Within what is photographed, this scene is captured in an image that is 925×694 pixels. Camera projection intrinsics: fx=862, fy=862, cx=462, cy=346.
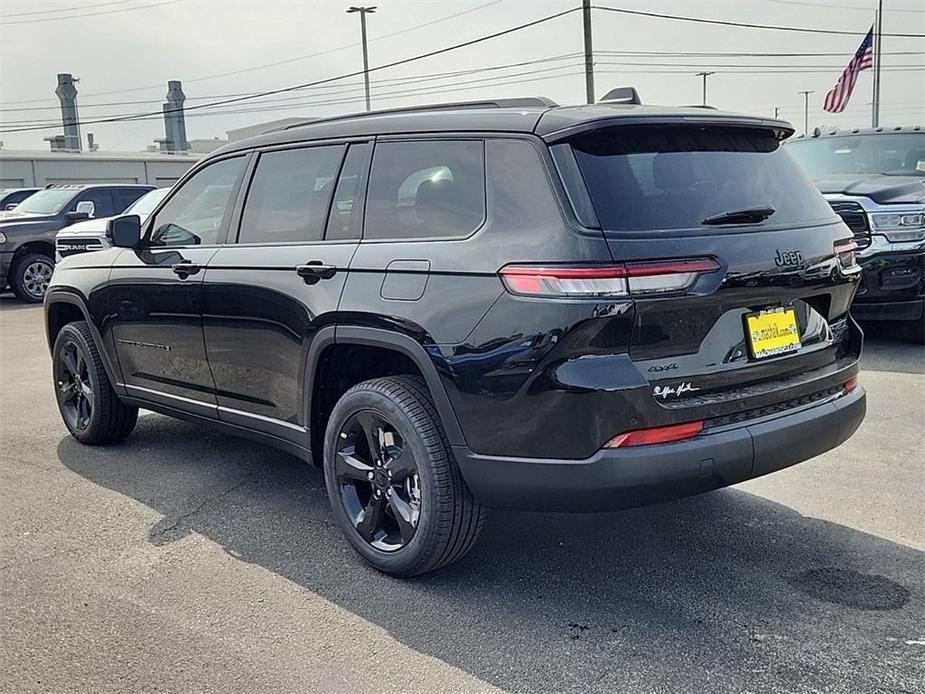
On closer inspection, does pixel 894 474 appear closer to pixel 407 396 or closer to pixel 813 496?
pixel 813 496

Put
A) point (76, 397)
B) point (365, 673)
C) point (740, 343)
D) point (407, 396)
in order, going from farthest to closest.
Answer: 1. point (76, 397)
2. point (407, 396)
3. point (740, 343)
4. point (365, 673)

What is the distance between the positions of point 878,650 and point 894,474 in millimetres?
1893

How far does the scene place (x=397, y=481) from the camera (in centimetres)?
341

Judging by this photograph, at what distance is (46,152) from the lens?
46.2m

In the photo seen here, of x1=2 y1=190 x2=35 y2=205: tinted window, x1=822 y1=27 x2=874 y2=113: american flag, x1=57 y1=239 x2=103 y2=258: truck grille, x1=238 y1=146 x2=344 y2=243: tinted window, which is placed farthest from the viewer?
x1=822 y1=27 x2=874 y2=113: american flag

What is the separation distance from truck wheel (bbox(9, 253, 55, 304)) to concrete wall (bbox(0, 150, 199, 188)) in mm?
30581

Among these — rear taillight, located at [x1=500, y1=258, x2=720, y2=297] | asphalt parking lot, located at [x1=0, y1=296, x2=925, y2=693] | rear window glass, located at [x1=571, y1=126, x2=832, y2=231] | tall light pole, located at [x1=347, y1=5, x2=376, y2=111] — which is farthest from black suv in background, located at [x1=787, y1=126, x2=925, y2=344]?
tall light pole, located at [x1=347, y1=5, x2=376, y2=111]

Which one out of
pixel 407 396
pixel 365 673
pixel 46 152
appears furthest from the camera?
pixel 46 152

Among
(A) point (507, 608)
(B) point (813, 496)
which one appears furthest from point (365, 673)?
(B) point (813, 496)

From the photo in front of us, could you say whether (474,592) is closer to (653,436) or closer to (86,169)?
(653,436)

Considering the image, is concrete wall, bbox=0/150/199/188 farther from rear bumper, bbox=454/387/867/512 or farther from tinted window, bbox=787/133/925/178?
rear bumper, bbox=454/387/867/512

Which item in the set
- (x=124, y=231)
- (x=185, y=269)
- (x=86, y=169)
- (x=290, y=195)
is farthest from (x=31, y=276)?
(x=86, y=169)

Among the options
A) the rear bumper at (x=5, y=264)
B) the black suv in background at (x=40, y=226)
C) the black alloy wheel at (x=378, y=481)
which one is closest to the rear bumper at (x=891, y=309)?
the black alloy wheel at (x=378, y=481)

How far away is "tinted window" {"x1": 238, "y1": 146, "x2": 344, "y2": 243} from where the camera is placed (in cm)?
386
